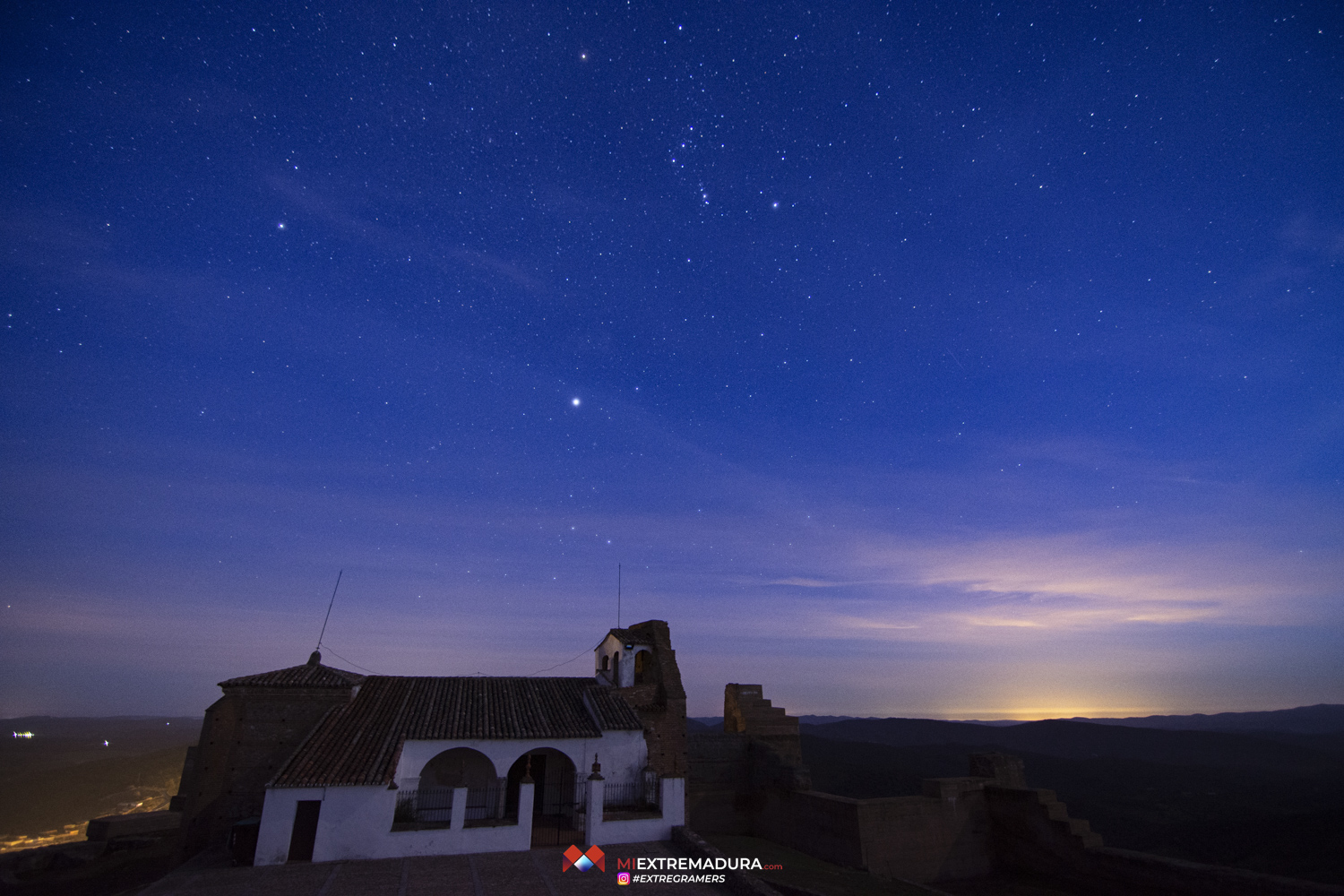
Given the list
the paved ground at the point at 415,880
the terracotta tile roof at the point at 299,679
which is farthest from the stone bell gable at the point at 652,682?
the terracotta tile roof at the point at 299,679

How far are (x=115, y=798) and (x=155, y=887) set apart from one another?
208 ft

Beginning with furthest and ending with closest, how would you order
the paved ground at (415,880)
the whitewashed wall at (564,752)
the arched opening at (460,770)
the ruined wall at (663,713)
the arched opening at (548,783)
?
the ruined wall at (663,713)
the arched opening at (548,783)
the arched opening at (460,770)
the whitewashed wall at (564,752)
the paved ground at (415,880)

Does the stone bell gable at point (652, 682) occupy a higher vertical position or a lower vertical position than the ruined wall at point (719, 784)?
higher

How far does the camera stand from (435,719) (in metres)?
19.7

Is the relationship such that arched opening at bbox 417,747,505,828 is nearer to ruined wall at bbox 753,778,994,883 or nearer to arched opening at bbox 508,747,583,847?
arched opening at bbox 508,747,583,847

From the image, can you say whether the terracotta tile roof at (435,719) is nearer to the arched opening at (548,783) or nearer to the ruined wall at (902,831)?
the arched opening at (548,783)

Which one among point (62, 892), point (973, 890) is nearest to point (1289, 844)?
point (973, 890)

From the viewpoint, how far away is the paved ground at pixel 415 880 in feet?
42.1

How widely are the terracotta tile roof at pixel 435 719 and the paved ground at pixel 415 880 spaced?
6.16ft

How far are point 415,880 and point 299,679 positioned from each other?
8689mm

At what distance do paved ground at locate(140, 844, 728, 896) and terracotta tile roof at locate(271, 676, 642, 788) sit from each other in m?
1.88

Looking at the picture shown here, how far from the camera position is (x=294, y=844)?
52.3 feet

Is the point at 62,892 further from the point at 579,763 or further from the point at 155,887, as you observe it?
the point at 579,763

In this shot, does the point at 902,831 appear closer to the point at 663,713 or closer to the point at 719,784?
the point at 719,784
